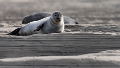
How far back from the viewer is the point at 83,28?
1120cm

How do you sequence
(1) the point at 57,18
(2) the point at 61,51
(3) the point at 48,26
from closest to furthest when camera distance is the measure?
(2) the point at 61,51
(1) the point at 57,18
(3) the point at 48,26

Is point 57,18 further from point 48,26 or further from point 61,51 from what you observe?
point 61,51

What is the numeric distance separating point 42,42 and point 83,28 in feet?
10.3

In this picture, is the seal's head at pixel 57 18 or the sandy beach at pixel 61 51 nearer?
the sandy beach at pixel 61 51

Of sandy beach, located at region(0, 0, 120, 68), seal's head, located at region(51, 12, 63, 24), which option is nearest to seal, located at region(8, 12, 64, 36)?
seal's head, located at region(51, 12, 63, 24)

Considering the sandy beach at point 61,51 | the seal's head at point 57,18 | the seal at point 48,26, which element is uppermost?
the seal's head at point 57,18

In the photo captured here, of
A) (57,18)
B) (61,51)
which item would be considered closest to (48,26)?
(57,18)

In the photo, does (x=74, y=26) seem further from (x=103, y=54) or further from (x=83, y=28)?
(x=103, y=54)

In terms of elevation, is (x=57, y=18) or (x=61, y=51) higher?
(x=57, y=18)

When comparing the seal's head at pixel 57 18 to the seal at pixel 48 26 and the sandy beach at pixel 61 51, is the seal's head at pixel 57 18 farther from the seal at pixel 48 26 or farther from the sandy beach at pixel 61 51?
the sandy beach at pixel 61 51

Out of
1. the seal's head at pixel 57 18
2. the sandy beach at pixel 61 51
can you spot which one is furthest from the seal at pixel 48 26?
the sandy beach at pixel 61 51

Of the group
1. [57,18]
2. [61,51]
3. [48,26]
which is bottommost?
[61,51]

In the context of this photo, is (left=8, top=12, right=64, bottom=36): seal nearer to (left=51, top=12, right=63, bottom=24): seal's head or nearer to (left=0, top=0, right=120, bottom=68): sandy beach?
(left=51, top=12, right=63, bottom=24): seal's head

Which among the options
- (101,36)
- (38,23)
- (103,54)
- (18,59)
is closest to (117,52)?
(103,54)
